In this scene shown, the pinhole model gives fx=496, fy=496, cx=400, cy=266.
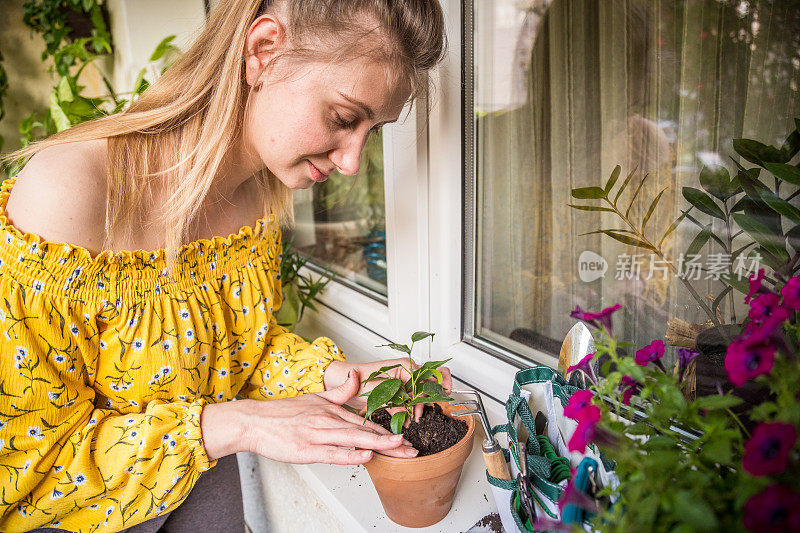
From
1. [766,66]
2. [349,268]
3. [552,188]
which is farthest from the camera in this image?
[349,268]

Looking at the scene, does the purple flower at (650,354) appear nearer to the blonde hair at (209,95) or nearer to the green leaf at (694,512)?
the green leaf at (694,512)

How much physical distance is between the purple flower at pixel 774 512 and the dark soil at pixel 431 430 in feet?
1.40

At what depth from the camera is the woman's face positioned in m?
0.70

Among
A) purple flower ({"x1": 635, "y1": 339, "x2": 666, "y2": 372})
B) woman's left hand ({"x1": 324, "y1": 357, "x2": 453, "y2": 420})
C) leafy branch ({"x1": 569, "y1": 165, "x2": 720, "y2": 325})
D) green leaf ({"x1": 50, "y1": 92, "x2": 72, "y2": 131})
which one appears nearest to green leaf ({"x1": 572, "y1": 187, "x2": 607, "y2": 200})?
leafy branch ({"x1": 569, "y1": 165, "x2": 720, "y2": 325})

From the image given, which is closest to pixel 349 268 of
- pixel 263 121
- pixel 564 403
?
pixel 263 121

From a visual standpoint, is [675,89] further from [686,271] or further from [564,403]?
[564,403]

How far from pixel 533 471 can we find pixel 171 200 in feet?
2.19

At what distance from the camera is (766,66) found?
76 centimetres

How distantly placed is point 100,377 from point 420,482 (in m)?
0.56

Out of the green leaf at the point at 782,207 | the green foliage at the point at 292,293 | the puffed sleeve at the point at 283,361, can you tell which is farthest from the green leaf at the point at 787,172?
the green foliage at the point at 292,293

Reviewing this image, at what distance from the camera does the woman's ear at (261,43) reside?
2.39ft

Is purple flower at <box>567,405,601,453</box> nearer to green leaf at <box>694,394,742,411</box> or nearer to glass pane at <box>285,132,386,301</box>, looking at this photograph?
green leaf at <box>694,394,742,411</box>

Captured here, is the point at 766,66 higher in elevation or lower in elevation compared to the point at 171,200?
higher

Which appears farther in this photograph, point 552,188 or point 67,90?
point 67,90
